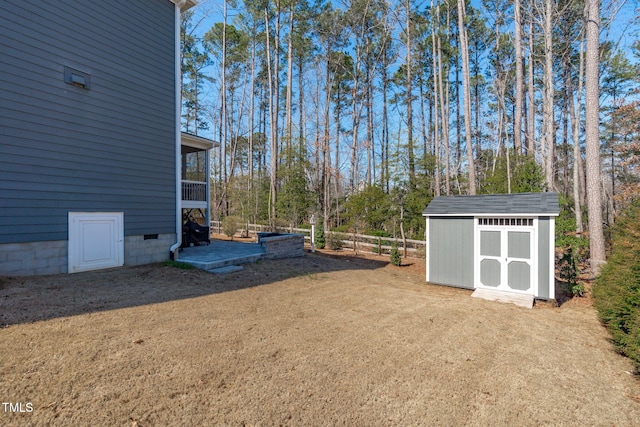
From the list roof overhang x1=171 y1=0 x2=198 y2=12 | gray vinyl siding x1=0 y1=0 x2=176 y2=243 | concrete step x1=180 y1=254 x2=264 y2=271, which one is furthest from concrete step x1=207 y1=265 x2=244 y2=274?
roof overhang x1=171 y1=0 x2=198 y2=12

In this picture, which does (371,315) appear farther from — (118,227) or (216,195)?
(216,195)

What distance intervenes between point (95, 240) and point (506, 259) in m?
9.01

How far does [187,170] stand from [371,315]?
390 inches

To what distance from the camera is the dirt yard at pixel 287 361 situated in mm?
2312

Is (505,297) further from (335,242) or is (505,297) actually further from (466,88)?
(466,88)

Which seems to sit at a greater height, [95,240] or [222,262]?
[95,240]

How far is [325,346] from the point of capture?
3.49m

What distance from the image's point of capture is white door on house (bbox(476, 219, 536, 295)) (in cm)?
654

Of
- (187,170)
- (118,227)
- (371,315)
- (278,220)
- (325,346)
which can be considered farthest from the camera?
(278,220)

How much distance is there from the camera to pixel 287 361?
10.1 ft

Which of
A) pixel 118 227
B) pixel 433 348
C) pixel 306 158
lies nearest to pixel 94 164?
pixel 118 227

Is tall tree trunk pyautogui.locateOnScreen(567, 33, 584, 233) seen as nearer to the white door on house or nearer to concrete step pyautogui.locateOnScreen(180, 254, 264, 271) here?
the white door on house

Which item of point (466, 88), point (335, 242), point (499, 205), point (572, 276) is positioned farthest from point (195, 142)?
point (572, 276)

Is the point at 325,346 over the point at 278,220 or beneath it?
beneath
